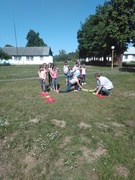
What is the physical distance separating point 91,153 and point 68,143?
0.66 meters

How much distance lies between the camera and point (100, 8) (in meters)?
42.1

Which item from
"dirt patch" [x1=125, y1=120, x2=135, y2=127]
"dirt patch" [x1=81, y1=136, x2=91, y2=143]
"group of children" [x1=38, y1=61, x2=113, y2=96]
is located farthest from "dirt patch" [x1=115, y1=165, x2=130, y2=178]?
"group of children" [x1=38, y1=61, x2=113, y2=96]

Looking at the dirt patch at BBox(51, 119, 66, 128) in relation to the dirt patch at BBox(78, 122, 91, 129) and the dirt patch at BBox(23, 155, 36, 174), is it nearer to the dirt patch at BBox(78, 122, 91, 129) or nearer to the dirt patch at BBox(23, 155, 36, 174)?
the dirt patch at BBox(78, 122, 91, 129)

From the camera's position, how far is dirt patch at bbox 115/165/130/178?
2912 millimetres

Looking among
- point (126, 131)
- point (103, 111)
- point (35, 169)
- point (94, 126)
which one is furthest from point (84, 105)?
point (35, 169)

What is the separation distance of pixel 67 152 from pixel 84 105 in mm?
3516

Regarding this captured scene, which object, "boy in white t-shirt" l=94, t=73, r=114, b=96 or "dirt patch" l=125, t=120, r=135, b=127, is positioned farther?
"boy in white t-shirt" l=94, t=73, r=114, b=96

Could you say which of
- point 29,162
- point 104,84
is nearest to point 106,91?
point 104,84

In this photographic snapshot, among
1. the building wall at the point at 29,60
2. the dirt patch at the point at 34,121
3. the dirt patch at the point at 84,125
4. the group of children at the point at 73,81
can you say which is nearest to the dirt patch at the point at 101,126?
the dirt patch at the point at 84,125

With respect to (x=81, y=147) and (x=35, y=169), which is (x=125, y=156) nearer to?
(x=81, y=147)

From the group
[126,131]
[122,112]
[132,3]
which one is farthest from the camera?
[132,3]

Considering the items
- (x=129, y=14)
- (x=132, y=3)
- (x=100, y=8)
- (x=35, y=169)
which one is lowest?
(x=35, y=169)

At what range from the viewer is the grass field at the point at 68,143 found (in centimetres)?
302

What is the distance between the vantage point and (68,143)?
3.89 m
